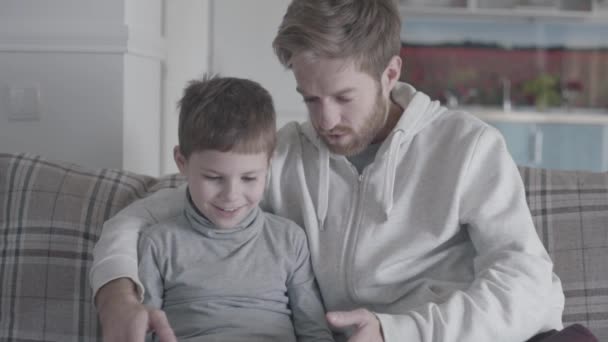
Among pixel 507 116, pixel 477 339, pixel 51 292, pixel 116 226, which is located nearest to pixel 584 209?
pixel 477 339

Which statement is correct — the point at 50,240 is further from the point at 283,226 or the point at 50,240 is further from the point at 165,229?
the point at 283,226

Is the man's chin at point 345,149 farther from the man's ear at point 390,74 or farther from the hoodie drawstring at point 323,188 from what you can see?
the man's ear at point 390,74

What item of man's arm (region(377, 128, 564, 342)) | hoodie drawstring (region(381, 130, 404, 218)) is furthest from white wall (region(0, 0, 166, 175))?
man's arm (region(377, 128, 564, 342))

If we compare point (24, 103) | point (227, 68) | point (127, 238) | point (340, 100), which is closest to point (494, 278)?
point (340, 100)

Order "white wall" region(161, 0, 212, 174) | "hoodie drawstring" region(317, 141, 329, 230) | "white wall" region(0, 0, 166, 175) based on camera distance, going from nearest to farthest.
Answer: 1. "hoodie drawstring" region(317, 141, 329, 230)
2. "white wall" region(0, 0, 166, 175)
3. "white wall" region(161, 0, 212, 174)

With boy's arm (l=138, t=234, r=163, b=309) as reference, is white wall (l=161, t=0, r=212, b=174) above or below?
above

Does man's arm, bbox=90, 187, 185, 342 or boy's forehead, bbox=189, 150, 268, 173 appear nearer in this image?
man's arm, bbox=90, 187, 185, 342

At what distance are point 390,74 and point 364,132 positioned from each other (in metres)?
0.15

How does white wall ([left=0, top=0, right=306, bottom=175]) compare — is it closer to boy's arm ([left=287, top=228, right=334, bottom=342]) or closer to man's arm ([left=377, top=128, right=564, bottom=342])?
boy's arm ([left=287, top=228, right=334, bottom=342])

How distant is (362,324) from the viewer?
1.25m

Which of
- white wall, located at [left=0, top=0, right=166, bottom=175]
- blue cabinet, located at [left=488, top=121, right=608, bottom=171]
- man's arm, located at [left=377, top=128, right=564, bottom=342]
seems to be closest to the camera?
man's arm, located at [left=377, top=128, right=564, bottom=342]

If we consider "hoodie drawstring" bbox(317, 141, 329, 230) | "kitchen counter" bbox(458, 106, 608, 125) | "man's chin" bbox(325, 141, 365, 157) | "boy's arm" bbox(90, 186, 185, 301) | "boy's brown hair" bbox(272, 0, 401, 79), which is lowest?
"kitchen counter" bbox(458, 106, 608, 125)

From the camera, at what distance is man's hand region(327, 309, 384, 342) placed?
121 cm

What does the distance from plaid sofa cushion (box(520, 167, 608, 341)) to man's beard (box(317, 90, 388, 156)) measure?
1.18 ft
